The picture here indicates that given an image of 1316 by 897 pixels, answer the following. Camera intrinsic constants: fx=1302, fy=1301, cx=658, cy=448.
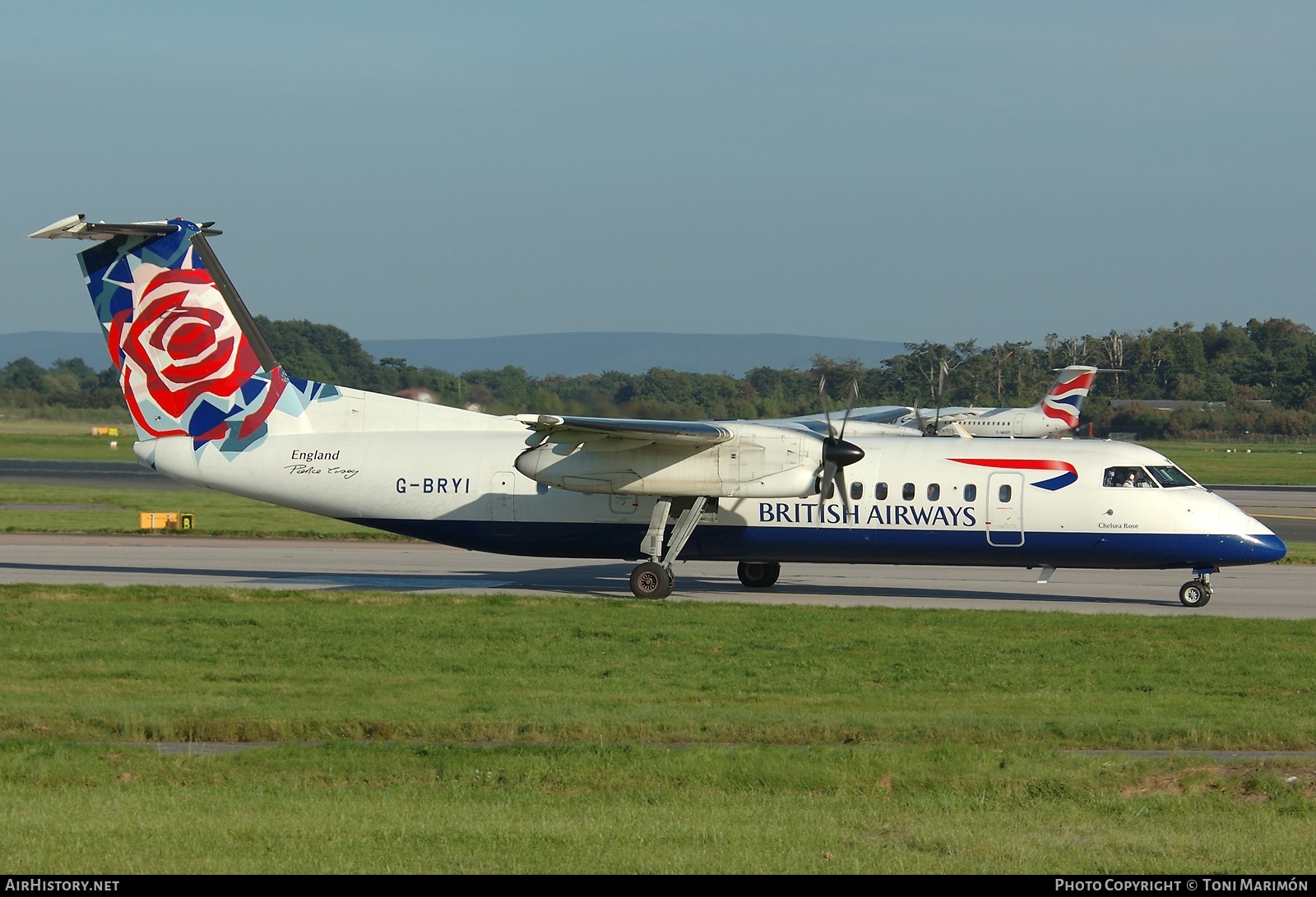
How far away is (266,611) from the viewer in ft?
67.1

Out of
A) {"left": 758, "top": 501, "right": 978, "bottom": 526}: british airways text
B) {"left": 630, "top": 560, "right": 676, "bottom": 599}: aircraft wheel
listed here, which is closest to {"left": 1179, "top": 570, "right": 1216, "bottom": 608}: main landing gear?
{"left": 758, "top": 501, "right": 978, "bottom": 526}: british airways text

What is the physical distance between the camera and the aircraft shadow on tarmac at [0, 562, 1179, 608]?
79.5ft

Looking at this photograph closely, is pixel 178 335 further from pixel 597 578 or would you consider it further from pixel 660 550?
pixel 660 550

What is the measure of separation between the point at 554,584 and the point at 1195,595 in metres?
11.8

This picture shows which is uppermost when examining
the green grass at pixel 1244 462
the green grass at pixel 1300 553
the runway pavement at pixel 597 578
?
the runway pavement at pixel 597 578

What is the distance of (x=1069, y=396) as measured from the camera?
6362 cm

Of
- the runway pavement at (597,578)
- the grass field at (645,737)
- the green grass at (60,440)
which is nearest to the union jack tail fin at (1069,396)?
the runway pavement at (597,578)

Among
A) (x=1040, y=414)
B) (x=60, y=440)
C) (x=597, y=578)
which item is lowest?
(x=597, y=578)

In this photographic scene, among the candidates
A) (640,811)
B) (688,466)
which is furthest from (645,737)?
A: (688,466)

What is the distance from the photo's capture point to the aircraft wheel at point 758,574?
83.3 feet

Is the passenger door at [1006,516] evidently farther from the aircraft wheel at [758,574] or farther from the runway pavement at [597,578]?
the aircraft wheel at [758,574]

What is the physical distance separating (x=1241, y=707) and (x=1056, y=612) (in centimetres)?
771

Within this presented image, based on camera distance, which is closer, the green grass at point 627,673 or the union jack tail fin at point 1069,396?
the green grass at point 627,673

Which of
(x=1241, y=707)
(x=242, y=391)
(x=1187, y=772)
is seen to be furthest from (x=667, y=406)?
(x=1187, y=772)
